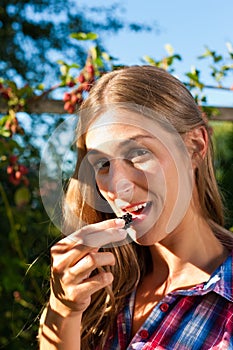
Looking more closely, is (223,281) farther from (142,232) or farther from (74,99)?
(74,99)

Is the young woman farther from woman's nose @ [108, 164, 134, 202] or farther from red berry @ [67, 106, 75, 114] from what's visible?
red berry @ [67, 106, 75, 114]

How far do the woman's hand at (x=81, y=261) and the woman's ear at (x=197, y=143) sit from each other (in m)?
0.28

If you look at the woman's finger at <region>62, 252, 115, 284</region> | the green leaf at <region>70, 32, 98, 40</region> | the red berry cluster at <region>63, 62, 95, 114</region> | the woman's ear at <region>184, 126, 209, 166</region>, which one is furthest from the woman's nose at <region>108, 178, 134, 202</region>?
the green leaf at <region>70, 32, 98, 40</region>

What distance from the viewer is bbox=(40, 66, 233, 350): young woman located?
1140 mm

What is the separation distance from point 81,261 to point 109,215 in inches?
12.3

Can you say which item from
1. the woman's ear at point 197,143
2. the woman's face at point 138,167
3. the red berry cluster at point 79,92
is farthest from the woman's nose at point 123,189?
the red berry cluster at point 79,92

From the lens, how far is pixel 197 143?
133 centimetres

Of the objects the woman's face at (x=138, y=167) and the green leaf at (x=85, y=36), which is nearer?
the woman's face at (x=138, y=167)

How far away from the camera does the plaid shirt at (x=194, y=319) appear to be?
1256 mm

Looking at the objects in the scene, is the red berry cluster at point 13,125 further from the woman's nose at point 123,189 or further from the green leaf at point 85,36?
the woman's nose at point 123,189

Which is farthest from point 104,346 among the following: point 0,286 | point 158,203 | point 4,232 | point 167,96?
point 4,232

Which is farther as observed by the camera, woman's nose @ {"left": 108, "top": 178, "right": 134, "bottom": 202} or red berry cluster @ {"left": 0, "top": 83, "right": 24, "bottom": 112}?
red berry cluster @ {"left": 0, "top": 83, "right": 24, "bottom": 112}

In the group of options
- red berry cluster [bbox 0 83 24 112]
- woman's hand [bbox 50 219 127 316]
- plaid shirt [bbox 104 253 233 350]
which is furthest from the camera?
red berry cluster [bbox 0 83 24 112]

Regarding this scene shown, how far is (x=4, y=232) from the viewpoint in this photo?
2.64 metres
